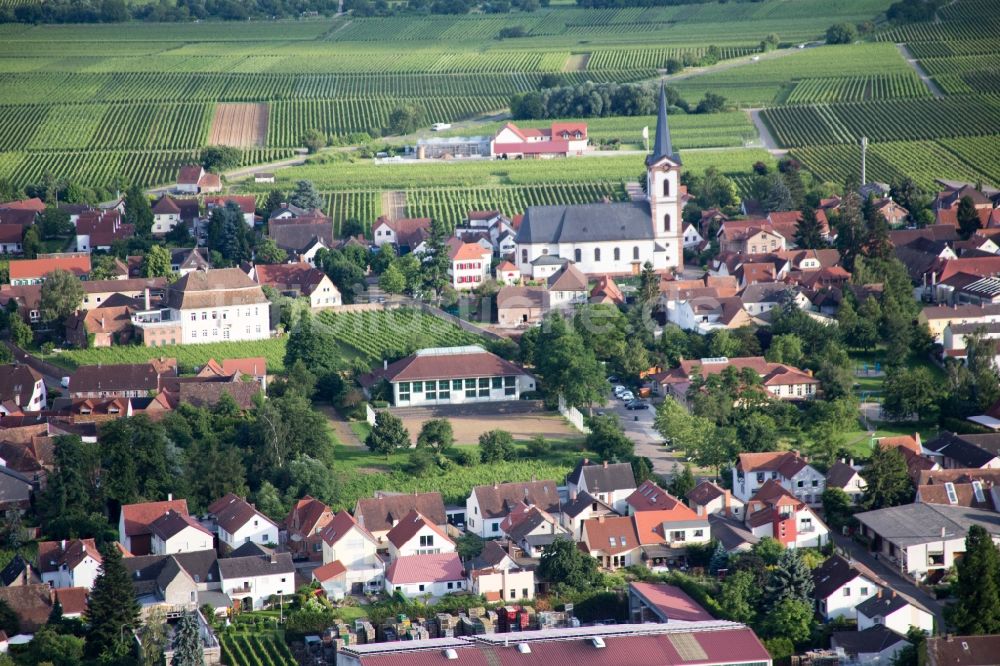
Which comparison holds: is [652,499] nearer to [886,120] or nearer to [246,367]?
[246,367]

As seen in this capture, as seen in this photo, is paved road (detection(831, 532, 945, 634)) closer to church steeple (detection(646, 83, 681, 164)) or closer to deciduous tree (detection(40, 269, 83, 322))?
church steeple (detection(646, 83, 681, 164))

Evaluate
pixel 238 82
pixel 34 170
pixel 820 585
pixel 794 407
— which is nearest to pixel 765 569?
pixel 820 585

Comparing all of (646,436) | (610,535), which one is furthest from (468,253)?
(610,535)

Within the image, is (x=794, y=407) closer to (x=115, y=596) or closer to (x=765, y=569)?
(x=765, y=569)

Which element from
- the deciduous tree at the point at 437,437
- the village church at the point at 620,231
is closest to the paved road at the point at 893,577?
the deciduous tree at the point at 437,437

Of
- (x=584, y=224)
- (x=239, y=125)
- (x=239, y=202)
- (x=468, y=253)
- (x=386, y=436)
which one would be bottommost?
(x=386, y=436)

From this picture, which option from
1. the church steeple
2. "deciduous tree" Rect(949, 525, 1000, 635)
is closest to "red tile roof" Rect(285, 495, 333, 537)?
"deciduous tree" Rect(949, 525, 1000, 635)

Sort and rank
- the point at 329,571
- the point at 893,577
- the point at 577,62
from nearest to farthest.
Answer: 1. the point at 893,577
2. the point at 329,571
3. the point at 577,62
